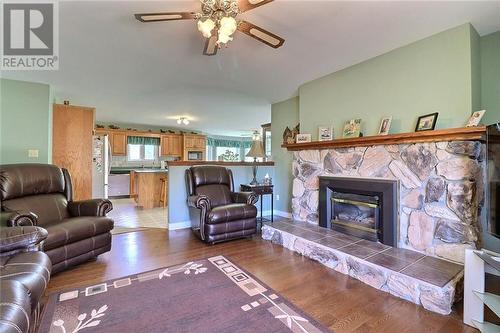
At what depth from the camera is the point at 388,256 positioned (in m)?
2.32

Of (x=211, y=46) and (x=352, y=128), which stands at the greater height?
(x=211, y=46)

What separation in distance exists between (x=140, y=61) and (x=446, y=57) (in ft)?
11.0

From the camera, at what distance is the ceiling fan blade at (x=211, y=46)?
2.01 m

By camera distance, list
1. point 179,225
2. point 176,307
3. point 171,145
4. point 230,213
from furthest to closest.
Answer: point 171,145 → point 179,225 → point 230,213 → point 176,307

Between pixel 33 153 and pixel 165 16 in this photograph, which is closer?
pixel 165 16

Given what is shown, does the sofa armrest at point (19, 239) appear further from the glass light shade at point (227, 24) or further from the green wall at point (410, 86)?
the green wall at point (410, 86)

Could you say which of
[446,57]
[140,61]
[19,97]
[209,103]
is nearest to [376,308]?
[446,57]

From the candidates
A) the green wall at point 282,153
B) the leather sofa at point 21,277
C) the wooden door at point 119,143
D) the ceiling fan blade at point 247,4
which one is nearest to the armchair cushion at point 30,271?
the leather sofa at point 21,277

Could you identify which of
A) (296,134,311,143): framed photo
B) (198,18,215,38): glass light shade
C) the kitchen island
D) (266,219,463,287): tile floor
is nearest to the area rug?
(266,219,463,287): tile floor

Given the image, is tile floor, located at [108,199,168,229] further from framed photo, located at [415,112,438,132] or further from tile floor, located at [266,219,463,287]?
framed photo, located at [415,112,438,132]

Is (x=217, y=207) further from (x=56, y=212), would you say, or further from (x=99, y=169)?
(x=99, y=169)

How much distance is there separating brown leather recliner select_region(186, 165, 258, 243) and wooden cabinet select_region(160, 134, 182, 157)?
4.65 m

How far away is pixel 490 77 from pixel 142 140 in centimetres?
795

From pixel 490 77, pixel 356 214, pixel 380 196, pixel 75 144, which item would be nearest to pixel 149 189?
pixel 75 144
